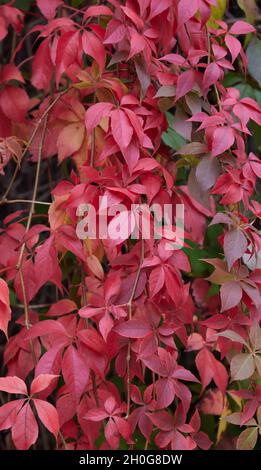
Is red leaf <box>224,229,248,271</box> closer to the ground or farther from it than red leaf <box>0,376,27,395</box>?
farther from it

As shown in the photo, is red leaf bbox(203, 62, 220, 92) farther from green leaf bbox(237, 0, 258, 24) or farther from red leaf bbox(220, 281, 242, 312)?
green leaf bbox(237, 0, 258, 24)

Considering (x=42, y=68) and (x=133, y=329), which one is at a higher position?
(x=42, y=68)

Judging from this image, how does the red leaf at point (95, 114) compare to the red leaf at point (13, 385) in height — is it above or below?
above

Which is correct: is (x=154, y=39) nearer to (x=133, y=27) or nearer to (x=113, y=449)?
(x=133, y=27)

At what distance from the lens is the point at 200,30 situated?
1.04 meters

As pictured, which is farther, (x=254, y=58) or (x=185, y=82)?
(x=254, y=58)

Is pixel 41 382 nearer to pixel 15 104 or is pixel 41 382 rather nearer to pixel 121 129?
pixel 121 129

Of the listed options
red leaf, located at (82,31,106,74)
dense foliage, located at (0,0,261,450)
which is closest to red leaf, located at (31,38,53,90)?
dense foliage, located at (0,0,261,450)

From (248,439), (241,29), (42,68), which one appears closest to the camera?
(248,439)

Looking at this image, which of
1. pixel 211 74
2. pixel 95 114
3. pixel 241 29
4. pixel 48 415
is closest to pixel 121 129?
pixel 95 114

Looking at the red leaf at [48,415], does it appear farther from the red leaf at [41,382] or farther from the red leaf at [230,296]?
the red leaf at [230,296]

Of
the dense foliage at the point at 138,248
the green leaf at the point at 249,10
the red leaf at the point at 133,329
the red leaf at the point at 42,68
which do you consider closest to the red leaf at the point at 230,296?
the dense foliage at the point at 138,248

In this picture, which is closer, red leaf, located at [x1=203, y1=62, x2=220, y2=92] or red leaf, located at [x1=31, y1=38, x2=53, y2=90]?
red leaf, located at [x1=203, y1=62, x2=220, y2=92]

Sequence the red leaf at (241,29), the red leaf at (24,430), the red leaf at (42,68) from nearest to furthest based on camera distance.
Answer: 1. the red leaf at (24,430)
2. the red leaf at (241,29)
3. the red leaf at (42,68)
